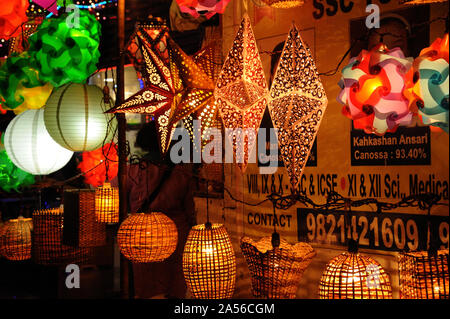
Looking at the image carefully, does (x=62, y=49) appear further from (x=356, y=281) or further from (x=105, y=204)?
(x=356, y=281)

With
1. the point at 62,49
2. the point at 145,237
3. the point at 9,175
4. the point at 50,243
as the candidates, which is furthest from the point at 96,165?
the point at 145,237

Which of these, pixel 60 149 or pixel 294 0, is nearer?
pixel 294 0

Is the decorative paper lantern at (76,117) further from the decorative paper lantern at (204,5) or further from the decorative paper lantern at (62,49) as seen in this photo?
the decorative paper lantern at (204,5)

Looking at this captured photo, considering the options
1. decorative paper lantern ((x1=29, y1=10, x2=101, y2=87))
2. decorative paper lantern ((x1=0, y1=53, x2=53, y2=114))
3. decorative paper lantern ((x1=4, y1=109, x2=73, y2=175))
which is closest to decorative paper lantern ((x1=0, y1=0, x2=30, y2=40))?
decorative paper lantern ((x1=29, y1=10, x2=101, y2=87))

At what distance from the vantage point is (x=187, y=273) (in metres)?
2.38

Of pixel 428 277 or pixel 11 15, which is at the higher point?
pixel 11 15

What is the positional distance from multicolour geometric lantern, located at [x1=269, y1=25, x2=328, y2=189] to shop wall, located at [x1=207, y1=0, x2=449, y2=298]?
0.72 meters

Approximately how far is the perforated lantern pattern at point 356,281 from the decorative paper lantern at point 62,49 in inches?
82.3

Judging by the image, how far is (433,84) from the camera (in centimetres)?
156

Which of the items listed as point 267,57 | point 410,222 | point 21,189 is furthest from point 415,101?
point 21,189

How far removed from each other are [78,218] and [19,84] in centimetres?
109

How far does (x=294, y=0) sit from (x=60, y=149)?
7.28 ft

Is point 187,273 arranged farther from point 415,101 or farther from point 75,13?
point 75,13

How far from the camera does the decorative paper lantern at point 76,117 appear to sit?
305 centimetres
